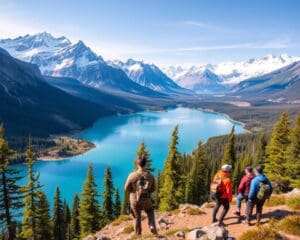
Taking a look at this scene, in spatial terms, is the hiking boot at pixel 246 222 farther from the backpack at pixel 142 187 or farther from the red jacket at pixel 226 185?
the backpack at pixel 142 187

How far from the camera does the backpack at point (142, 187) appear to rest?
665 inches

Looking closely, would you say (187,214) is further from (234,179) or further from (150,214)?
(234,179)

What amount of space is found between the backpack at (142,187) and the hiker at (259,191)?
6.25m

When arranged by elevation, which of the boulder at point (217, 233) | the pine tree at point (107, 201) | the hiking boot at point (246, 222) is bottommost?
the pine tree at point (107, 201)

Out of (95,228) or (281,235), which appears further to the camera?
(95,228)

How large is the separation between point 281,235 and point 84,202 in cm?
4374

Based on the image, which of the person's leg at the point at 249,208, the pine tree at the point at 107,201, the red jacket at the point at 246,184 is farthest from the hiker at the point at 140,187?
the pine tree at the point at 107,201

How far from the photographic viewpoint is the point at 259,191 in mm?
19000

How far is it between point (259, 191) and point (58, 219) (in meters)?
72.5

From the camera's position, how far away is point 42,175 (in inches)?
6973

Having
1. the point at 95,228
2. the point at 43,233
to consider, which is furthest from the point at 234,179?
the point at 43,233

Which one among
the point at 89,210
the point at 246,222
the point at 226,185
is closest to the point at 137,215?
the point at 226,185

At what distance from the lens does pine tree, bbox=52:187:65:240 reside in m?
80.0

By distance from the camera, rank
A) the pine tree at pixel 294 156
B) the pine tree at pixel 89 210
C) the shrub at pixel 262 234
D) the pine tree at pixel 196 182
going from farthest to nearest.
→ the pine tree at pixel 196 182 < the pine tree at pixel 89 210 < the pine tree at pixel 294 156 < the shrub at pixel 262 234
